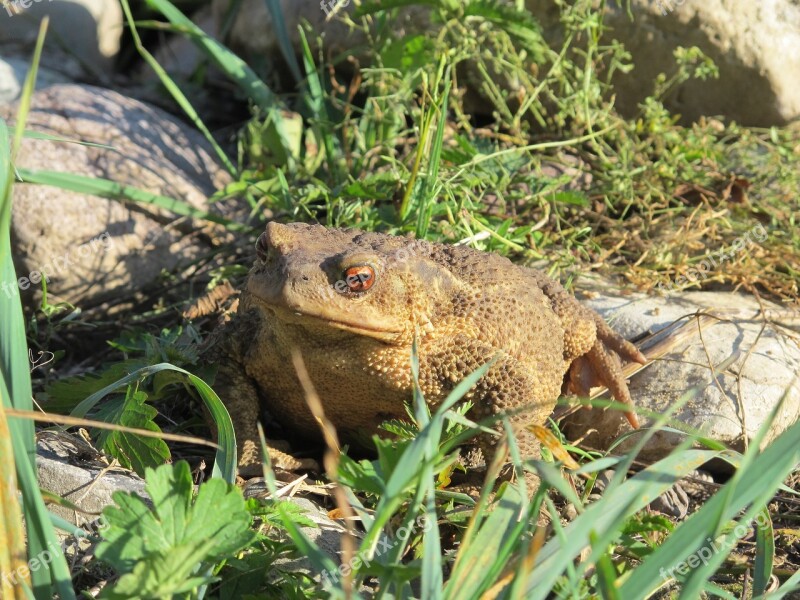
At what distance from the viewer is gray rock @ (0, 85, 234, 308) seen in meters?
3.86

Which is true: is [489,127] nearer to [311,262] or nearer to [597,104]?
[597,104]

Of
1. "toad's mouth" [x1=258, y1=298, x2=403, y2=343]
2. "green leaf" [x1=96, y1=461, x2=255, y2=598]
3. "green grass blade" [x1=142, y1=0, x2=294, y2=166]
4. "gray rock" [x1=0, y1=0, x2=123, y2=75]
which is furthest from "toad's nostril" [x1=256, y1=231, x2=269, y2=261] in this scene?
"gray rock" [x1=0, y1=0, x2=123, y2=75]

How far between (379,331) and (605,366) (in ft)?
3.29

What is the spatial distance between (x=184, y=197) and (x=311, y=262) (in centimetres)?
203

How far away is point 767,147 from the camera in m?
4.48

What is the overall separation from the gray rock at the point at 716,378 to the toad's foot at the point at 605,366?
0.36 ft

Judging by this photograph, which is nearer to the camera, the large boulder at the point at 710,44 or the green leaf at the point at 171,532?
the green leaf at the point at 171,532

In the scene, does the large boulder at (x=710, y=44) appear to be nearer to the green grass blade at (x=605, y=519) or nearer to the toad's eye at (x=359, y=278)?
the toad's eye at (x=359, y=278)

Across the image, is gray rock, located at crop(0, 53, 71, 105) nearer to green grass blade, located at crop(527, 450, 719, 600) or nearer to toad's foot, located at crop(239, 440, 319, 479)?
toad's foot, located at crop(239, 440, 319, 479)

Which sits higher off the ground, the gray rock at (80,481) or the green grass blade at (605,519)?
the green grass blade at (605,519)

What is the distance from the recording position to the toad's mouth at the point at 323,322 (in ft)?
7.48

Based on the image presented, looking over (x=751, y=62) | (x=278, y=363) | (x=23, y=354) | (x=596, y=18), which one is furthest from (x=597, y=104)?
(x=23, y=354)

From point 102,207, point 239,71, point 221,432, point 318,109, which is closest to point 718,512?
point 221,432

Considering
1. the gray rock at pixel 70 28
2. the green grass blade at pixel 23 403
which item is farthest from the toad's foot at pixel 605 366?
the gray rock at pixel 70 28
